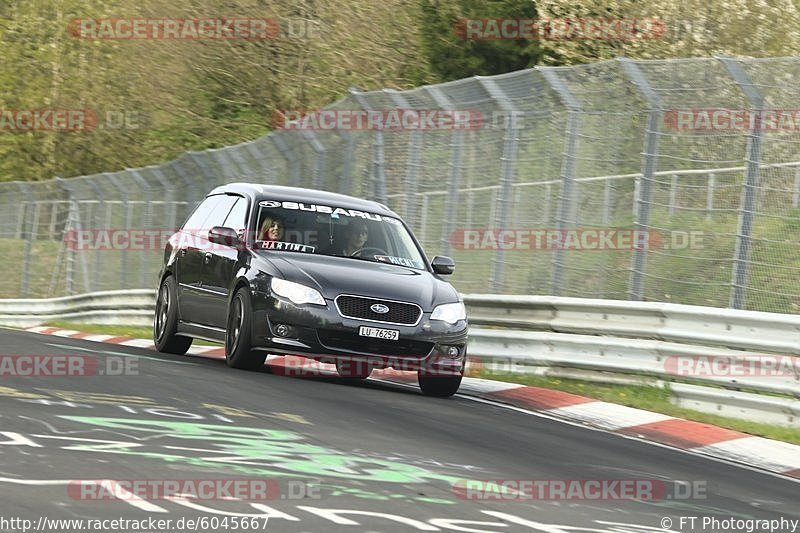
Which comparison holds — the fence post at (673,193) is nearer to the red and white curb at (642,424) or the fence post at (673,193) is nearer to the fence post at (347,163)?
→ the red and white curb at (642,424)

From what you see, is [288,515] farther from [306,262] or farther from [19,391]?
[306,262]

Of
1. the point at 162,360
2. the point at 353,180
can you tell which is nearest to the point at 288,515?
the point at 162,360

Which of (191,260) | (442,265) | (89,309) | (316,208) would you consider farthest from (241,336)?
(89,309)

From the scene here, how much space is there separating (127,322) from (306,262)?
1269cm

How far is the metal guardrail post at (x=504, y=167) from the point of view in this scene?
52.1ft

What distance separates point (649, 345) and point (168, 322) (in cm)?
478

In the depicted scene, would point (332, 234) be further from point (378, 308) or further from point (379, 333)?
point (379, 333)

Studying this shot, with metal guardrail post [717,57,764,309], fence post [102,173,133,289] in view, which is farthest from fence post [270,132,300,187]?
metal guardrail post [717,57,764,309]

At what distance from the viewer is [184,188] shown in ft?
83.2

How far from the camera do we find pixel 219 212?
14.9 metres

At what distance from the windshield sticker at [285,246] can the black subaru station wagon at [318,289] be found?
12 mm

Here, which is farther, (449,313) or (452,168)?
(452,168)

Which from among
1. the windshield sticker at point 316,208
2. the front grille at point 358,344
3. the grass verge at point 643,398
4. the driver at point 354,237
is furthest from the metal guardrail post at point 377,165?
the front grille at point 358,344

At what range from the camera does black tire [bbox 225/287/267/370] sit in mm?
12839
